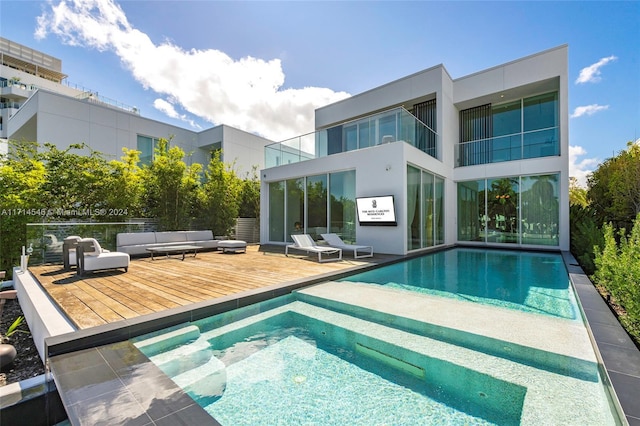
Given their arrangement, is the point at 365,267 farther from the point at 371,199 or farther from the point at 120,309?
the point at 120,309

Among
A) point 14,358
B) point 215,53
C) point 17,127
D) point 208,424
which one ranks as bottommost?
point 14,358

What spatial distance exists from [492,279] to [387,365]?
4579 millimetres

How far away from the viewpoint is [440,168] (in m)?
11.5

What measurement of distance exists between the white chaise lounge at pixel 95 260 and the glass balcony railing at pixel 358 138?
726cm

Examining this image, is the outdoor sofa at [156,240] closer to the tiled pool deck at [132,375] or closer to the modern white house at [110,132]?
the modern white house at [110,132]

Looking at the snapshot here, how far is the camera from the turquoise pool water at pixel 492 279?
15.1 feet

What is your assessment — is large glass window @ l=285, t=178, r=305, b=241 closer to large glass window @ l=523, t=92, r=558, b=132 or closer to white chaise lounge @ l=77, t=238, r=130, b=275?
white chaise lounge @ l=77, t=238, r=130, b=275

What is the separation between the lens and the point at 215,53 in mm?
11305

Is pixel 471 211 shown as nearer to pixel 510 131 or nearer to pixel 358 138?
pixel 510 131

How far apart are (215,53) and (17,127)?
46.3ft

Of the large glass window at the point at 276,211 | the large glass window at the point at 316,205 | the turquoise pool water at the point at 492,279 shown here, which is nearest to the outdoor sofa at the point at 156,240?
the large glass window at the point at 276,211

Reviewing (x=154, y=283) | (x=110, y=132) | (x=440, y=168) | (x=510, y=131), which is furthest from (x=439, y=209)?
(x=110, y=132)

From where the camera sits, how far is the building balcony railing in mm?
10930

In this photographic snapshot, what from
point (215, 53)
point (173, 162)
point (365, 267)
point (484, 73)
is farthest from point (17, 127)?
point (484, 73)
